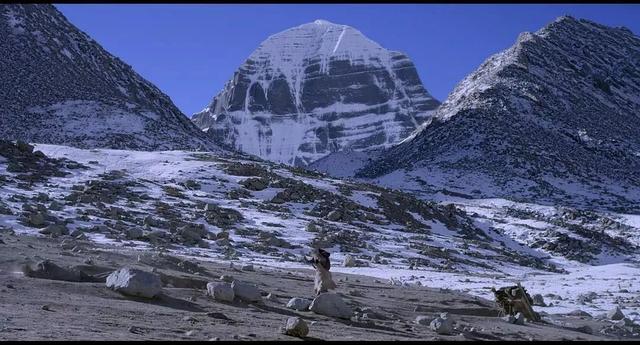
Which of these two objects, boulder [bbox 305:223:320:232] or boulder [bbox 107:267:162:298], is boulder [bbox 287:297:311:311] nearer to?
boulder [bbox 107:267:162:298]

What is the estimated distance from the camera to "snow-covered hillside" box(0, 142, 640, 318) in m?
23.2

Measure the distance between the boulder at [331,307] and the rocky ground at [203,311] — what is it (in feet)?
0.38

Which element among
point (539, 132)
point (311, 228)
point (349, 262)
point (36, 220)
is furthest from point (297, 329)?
point (539, 132)

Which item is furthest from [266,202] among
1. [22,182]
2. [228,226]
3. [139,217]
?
[22,182]

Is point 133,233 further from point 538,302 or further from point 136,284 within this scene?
point 538,302

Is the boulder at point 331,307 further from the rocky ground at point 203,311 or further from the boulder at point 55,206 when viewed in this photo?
the boulder at point 55,206

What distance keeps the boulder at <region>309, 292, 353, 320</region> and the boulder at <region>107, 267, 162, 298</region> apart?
8.70ft

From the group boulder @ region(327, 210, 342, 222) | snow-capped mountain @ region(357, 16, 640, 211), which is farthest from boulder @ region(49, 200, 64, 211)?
snow-capped mountain @ region(357, 16, 640, 211)

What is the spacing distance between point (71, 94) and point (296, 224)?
5234cm

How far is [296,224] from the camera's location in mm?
31750

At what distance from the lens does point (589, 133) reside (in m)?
86.6

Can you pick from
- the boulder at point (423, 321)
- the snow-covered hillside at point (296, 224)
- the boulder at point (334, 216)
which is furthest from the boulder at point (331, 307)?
the boulder at point (334, 216)

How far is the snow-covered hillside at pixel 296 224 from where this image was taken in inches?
914

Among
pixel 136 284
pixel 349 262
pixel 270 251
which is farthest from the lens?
pixel 270 251
